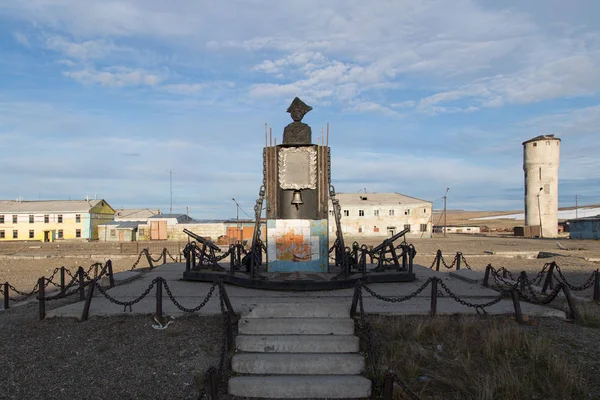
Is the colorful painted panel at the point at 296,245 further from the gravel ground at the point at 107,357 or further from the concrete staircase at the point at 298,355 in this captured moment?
the concrete staircase at the point at 298,355

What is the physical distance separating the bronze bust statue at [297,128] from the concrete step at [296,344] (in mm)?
6719

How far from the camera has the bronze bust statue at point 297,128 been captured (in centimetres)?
1274

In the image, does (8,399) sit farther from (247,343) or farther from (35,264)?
(35,264)

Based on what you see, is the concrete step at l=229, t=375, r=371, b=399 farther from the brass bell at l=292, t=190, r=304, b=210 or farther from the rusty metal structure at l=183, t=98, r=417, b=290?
the brass bell at l=292, t=190, r=304, b=210

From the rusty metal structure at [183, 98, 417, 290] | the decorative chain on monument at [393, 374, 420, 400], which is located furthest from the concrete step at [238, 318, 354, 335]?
the rusty metal structure at [183, 98, 417, 290]

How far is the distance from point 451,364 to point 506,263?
18931 millimetres

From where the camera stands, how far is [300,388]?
6051mm

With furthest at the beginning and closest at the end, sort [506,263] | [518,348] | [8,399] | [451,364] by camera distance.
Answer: [506,263] → [518,348] → [451,364] → [8,399]

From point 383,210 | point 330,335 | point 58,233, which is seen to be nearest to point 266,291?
point 330,335

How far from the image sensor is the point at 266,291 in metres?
11.1

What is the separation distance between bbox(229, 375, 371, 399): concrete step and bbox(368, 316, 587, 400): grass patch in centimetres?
33

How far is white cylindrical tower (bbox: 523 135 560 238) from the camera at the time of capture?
5466cm

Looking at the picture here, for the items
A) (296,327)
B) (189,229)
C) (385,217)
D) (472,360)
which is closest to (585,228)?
(385,217)

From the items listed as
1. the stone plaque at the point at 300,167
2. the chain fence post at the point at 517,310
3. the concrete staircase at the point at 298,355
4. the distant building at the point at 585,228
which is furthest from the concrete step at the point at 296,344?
the distant building at the point at 585,228
